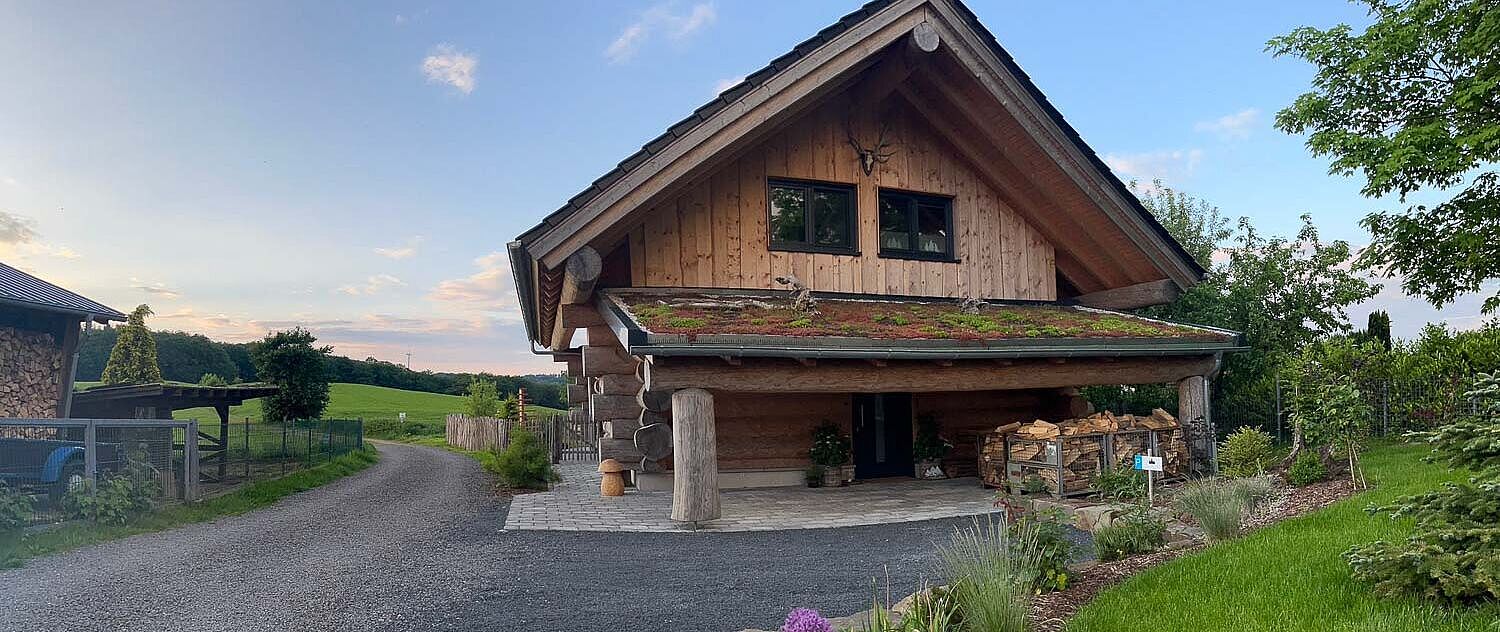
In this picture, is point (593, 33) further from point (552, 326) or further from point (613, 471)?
point (613, 471)

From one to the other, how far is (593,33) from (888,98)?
16.5 ft

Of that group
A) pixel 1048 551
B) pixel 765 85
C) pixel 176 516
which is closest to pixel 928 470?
pixel 765 85

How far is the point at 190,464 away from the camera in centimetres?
1193

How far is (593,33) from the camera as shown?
13.1m

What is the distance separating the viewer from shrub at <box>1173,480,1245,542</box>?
635 cm

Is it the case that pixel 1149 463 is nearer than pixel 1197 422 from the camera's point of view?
Yes

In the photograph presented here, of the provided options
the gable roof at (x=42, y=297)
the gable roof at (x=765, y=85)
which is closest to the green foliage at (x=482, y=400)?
the gable roof at (x=42, y=297)

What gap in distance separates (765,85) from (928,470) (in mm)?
7074

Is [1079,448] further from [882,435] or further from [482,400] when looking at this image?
[482,400]

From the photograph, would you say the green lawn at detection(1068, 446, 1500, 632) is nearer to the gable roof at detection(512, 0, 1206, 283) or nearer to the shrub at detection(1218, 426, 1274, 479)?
the shrub at detection(1218, 426, 1274, 479)

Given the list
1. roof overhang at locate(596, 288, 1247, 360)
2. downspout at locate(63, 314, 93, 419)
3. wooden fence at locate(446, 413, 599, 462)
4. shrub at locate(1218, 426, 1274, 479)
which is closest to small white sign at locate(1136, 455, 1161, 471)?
roof overhang at locate(596, 288, 1247, 360)

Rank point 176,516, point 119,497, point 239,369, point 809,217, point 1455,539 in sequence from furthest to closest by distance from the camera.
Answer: point 239,369
point 809,217
point 176,516
point 119,497
point 1455,539

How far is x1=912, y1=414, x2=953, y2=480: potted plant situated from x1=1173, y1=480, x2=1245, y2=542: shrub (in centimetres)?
639

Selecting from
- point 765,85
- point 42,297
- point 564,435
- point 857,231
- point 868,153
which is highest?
point 765,85
